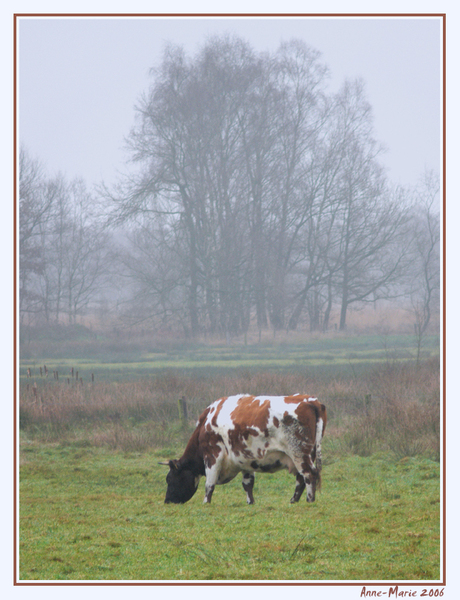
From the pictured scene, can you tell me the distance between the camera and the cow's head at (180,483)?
845cm

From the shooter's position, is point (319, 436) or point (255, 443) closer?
point (319, 436)

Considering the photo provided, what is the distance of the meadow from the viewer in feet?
19.3

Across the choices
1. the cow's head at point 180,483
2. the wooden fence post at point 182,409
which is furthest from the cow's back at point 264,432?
the wooden fence post at point 182,409

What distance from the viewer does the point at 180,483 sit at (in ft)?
27.8

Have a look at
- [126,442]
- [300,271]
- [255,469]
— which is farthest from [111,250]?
[255,469]

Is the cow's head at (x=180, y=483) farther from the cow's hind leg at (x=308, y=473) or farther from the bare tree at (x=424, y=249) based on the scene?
the bare tree at (x=424, y=249)

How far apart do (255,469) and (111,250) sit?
19149 millimetres

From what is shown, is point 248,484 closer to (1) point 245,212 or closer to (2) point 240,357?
(2) point 240,357

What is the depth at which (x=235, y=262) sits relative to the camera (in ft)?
84.2

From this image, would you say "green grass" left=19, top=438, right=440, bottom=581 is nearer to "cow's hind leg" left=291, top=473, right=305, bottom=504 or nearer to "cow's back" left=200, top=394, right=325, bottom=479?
"cow's hind leg" left=291, top=473, right=305, bottom=504

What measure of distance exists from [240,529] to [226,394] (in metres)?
8.01

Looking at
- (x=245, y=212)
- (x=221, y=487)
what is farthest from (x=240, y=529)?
(x=245, y=212)

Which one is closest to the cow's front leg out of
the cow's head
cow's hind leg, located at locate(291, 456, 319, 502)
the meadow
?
the meadow

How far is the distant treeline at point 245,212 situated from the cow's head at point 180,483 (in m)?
16.1
